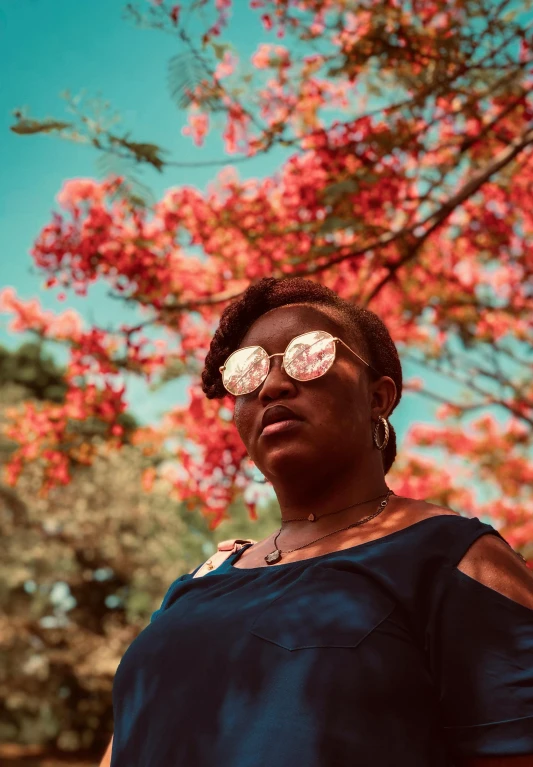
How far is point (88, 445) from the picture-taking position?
21.8ft

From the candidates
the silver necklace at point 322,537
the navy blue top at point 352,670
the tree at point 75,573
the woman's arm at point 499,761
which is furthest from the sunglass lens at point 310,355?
the tree at point 75,573

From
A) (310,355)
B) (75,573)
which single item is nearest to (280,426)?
(310,355)

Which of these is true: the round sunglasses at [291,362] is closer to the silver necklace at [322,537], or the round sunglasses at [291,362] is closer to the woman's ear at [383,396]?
the woman's ear at [383,396]

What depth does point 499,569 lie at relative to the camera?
5.18 ft

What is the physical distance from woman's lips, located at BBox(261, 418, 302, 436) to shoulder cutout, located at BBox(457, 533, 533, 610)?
628 mm

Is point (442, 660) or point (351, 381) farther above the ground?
point (351, 381)

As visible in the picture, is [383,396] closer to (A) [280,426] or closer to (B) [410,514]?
(A) [280,426]

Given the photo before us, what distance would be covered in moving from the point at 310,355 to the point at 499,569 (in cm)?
84

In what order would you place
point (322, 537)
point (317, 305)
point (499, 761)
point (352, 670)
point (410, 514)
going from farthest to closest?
point (317, 305), point (322, 537), point (410, 514), point (352, 670), point (499, 761)

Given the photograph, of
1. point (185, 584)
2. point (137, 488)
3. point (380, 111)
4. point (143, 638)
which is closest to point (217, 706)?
point (143, 638)

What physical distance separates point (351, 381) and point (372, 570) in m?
0.68

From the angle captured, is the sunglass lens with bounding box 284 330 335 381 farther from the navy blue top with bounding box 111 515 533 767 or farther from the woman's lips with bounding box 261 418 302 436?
the navy blue top with bounding box 111 515 533 767

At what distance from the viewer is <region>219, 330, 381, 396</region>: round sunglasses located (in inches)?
83.7

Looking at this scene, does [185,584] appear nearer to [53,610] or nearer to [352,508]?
[352,508]
